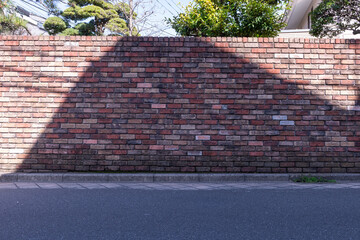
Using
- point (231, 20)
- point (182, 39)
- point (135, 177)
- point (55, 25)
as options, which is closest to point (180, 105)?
point (182, 39)

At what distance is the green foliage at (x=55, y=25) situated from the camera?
25266mm

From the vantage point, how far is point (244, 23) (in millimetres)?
13633

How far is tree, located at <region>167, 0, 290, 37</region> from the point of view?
1340 centimetres

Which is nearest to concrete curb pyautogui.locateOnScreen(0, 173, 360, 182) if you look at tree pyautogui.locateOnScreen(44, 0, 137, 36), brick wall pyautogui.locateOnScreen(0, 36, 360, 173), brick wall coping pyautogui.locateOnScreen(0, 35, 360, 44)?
brick wall pyautogui.locateOnScreen(0, 36, 360, 173)

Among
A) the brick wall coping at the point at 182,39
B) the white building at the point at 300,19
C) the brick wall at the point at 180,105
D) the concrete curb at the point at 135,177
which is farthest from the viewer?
the white building at the point at 300,19

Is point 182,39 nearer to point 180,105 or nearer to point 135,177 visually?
point 180,105

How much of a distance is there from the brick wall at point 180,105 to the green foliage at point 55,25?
64.9 feet

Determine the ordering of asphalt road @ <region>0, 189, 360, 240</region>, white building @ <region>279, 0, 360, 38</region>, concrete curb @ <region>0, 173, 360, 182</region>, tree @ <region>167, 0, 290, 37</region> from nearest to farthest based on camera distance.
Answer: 1. asphalt road @ <region>0, 189, 360, 240</region>
2. concrete curb @ <region>0, 173, 360, 182</region>
3. tree @ <region>167, 0, 290, 37</region>
4. white building @ <region>279, 0, 360, 38</region>

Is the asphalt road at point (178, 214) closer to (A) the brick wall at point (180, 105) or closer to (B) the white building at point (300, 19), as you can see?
(A) the brick wall at point (180, 105)

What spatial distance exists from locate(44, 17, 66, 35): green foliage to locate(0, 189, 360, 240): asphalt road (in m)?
22.2

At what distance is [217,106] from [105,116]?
2060 millimetres

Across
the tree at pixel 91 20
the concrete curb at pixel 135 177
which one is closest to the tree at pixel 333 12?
the concrete curb at pixel 135 177

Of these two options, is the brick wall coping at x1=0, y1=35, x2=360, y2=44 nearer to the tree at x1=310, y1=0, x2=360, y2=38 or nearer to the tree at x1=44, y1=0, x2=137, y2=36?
the tree at x1=310, y1=0, x2=360, y2=38

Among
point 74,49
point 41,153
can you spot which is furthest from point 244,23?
point 41,153
